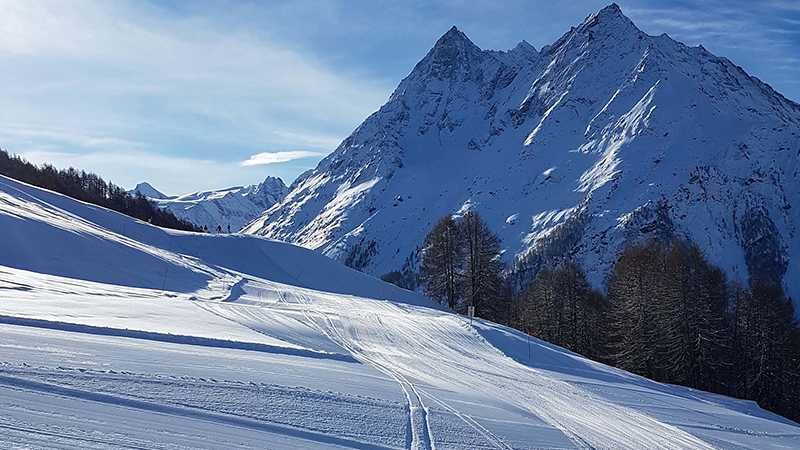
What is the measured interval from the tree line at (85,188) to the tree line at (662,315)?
125ft

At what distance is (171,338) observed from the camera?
946cm

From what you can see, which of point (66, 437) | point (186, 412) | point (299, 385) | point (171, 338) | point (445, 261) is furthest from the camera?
point (445, 261)

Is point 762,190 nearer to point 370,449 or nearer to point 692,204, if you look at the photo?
point 692,204

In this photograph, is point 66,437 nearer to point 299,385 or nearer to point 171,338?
point 299,385

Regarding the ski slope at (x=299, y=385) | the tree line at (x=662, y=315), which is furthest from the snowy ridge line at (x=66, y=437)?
the tree line at (x=662, y=315)

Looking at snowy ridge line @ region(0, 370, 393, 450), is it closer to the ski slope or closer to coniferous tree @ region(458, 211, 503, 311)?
the ski slope

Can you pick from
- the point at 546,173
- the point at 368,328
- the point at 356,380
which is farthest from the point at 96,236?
the point at 546,173

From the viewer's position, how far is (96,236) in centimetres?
2688

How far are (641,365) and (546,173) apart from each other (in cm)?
17810

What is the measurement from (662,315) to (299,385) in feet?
85.9

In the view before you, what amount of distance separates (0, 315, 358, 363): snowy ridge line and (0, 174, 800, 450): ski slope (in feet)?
0.15

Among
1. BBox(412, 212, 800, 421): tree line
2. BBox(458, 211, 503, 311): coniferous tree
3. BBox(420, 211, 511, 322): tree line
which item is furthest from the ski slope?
BBox(420, 211, 511, 322): tree line

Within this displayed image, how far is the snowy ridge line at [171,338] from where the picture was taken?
8.53 metres

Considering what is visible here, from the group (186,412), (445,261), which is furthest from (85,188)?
(186,412)
